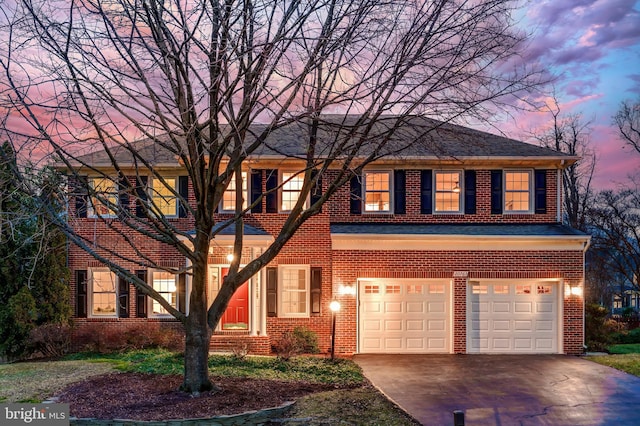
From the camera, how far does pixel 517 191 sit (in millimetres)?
15820

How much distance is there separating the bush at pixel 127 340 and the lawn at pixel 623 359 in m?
11.8

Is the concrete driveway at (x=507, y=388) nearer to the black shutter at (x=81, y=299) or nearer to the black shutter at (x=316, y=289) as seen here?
the black shutter at (x=316, y=289)

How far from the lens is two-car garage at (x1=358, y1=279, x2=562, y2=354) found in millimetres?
14883

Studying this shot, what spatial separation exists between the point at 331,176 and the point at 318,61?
23.9 feet

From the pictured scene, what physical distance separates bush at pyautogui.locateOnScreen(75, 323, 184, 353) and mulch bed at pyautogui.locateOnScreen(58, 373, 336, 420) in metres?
3.85

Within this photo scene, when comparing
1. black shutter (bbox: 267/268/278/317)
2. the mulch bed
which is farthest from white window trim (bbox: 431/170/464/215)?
the mulch bed

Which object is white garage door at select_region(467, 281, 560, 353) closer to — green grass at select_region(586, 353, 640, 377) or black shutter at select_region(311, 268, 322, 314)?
green grass at select_region(586, 353, 640, 377)

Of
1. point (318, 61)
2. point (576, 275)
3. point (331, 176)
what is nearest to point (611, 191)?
point (576, 275)

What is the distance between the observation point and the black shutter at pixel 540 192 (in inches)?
620

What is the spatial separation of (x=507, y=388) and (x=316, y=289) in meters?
6.27

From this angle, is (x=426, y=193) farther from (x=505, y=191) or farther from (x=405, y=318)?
(x=405, y=318)

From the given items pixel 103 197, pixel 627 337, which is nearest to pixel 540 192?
pixel 627 337

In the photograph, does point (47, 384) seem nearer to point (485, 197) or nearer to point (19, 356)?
point (19, 356)

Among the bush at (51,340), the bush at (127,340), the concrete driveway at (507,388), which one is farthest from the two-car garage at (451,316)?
the bush at (51,340)
